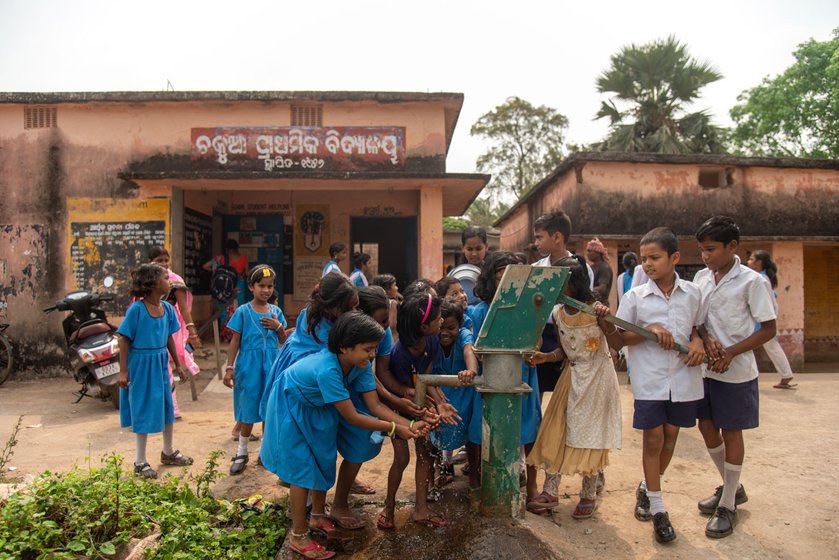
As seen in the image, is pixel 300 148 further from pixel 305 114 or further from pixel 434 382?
pixel 434 382

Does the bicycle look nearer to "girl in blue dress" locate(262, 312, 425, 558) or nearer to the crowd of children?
the crowd of children

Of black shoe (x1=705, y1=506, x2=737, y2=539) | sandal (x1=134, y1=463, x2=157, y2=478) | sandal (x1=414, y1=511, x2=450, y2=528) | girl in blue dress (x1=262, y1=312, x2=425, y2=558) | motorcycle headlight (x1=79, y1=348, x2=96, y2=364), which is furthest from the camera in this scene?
motorcycle headlight (x1=79, y1=348, x2=96, y2=364)

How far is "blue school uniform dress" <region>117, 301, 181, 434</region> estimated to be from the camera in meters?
3.71

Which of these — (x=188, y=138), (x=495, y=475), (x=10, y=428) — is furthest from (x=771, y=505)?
(x=188, y=138)

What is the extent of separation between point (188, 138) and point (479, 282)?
6.12 metres

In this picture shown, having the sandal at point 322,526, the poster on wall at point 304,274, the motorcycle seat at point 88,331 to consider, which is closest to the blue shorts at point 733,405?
the sandal at point 322,526

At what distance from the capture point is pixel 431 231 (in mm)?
7770

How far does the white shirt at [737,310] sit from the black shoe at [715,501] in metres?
0.71

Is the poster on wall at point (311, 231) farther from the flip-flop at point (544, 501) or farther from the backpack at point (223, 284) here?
the flip-flop at point (544, 501)

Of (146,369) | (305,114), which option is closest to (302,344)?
(146,369)

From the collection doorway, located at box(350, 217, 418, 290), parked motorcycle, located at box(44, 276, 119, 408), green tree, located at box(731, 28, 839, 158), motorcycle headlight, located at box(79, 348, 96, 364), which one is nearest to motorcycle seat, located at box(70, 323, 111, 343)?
parked motorcycle, located at box(44, 276, 119, 408)

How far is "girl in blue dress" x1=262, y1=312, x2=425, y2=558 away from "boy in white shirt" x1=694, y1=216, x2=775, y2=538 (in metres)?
1.61

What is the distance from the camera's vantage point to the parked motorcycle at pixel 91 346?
18.2 ft

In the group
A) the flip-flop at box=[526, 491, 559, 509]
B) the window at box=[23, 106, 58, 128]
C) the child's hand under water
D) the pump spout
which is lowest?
the flip-flop at box=[526, 491, 559, 509]
